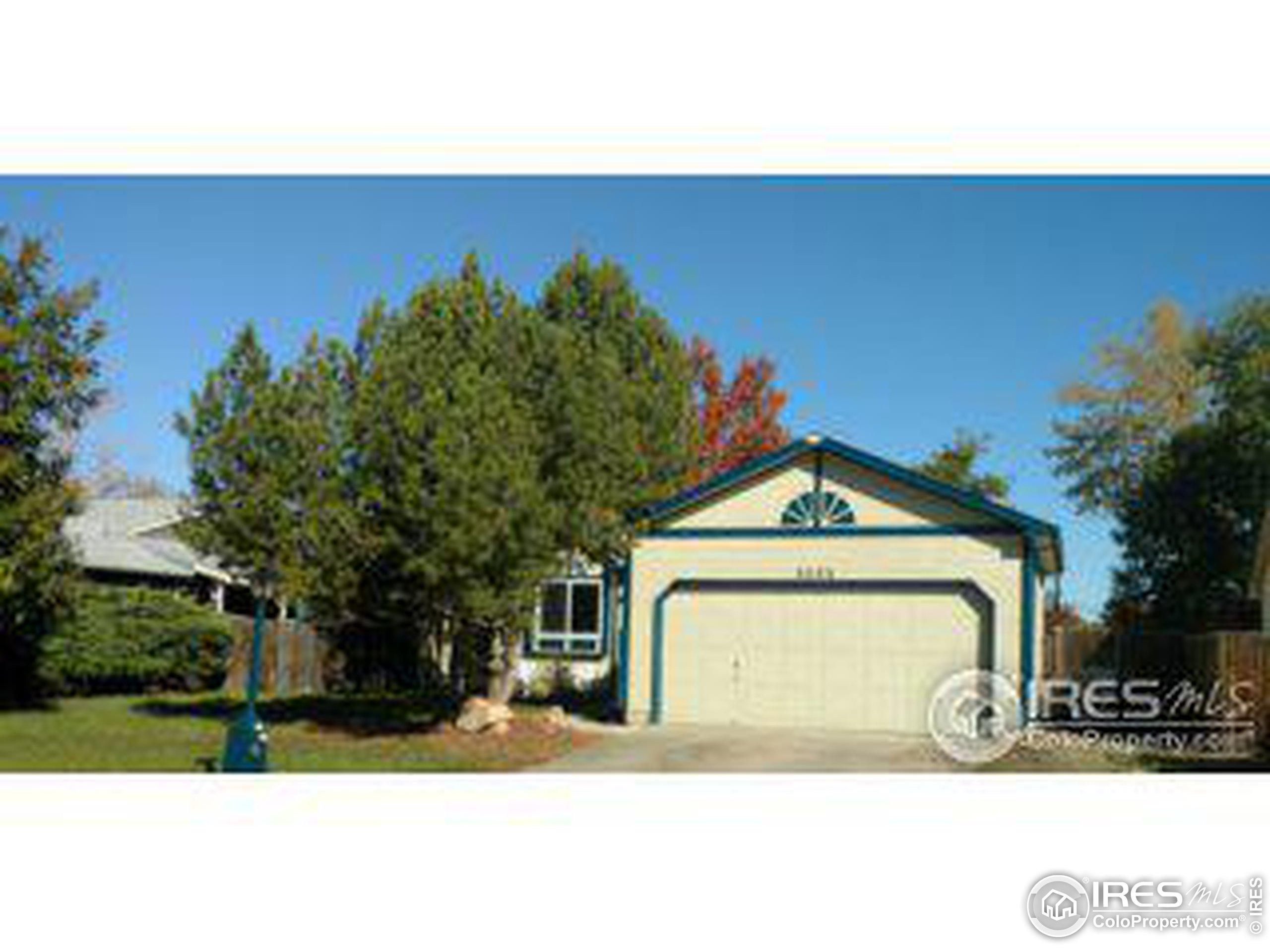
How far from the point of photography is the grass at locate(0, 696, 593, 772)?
1501 cm

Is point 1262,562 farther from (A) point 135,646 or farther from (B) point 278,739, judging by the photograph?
(A) point 135,646

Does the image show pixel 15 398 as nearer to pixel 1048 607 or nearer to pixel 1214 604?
pixel 1048 607

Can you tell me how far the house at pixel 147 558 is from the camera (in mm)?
28781

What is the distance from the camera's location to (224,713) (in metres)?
21.0

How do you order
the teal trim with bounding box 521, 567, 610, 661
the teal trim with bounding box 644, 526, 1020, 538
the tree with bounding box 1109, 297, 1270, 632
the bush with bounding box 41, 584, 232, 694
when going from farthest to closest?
the tree with bounding box 1109, 297, 1270, 632
the teal trim with bounding box 521, 567, 610, 661
the bush with bounding box 41, 584, 232, 694
the teal trim with bounding box 644, 526, 1020, 538

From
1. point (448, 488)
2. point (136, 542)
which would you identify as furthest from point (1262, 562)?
point (136, 542)

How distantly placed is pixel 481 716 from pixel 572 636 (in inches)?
298

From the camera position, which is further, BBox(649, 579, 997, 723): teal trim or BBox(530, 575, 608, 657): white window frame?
BBox(530, 575, 608, 657): white window frame

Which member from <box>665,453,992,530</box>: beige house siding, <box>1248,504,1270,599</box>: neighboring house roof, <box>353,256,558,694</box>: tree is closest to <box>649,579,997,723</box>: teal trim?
<box>665,453,992,530</box>: beige house siding

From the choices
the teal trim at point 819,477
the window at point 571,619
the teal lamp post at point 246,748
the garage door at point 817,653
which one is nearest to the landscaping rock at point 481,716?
the garage door at point 817,653

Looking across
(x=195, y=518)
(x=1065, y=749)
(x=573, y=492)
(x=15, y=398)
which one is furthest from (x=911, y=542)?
(x=15, y=398)

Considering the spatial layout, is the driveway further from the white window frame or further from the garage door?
the white window frame

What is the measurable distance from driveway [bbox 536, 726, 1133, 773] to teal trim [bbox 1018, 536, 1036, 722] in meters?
1.22
